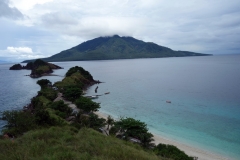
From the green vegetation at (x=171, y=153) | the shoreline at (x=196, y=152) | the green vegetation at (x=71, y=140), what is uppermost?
the green vegetation at (x=71, y=140)

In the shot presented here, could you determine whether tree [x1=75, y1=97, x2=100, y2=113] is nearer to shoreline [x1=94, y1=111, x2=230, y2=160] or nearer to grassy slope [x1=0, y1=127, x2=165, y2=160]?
shoreline [x1=94, y1=111, x2=230, y2=160]

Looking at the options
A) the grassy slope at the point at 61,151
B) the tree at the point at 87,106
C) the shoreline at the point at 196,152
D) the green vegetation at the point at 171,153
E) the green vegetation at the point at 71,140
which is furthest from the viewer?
the tree at the point at 87,106

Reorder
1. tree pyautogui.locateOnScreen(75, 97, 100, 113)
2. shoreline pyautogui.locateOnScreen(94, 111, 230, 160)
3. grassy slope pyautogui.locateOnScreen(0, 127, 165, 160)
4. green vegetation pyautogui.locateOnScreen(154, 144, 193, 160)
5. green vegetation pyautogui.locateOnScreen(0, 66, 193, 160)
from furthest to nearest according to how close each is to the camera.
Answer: tree pyautogui.locateOnScreen(75, 97, 100, 113)
shoreline pyautogui.locateOnScreen(94, 111, 230, 160)
green vegetation pyautogui.locateOnScreen(154, 144, 193, 160)
green vegetation pyautogui.locateOnScreen(0, 66, 193, 160)
grassy slope pyautogui.locateOnScreen(0, 127, 165, 160)

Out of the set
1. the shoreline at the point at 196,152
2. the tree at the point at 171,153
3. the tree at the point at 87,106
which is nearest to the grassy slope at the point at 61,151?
the tree at the point at 171,153

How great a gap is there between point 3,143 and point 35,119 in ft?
34.9

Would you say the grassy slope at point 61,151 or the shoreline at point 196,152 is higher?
the grassy slope at point 61,151

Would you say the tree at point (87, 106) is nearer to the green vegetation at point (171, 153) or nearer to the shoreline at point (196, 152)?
the shoreline at point (196, 152)

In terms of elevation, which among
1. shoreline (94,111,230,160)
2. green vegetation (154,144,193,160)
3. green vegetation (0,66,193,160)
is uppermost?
green vegetation (0,66,193,160)

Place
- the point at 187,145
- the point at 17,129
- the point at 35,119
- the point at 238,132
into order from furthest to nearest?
1. the point at 238,132
2. the point at 187,145
3. the point at 35,119
4. the point at 17,129

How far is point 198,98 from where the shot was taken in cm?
4931

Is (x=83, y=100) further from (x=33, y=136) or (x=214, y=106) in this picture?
(x=214, y=106)

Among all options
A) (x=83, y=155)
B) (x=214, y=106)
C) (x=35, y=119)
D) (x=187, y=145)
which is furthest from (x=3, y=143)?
(x=214, y=106)

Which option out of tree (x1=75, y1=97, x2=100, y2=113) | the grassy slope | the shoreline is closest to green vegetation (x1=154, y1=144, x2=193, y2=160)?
the shoreline

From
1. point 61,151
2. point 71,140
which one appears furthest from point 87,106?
point 61,151
